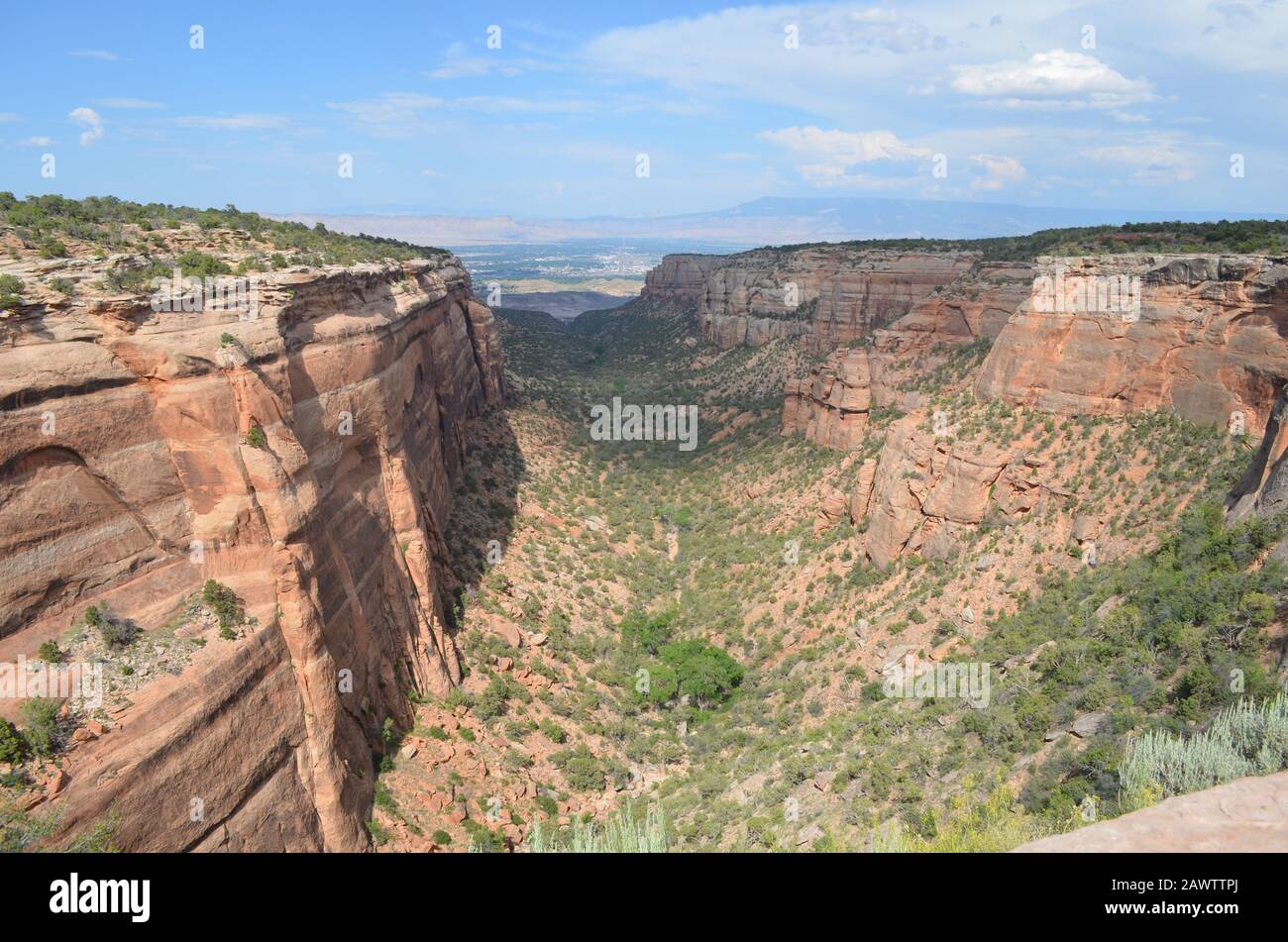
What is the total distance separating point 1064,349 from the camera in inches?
1217

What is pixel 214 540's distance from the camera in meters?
17.5

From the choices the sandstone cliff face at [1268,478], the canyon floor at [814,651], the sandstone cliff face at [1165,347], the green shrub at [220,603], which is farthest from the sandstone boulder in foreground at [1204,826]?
the sandstone cliff face at [1165,347]

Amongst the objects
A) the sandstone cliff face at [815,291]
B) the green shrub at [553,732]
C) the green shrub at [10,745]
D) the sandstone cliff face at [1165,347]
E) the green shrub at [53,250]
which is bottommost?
the green shrub at [553,732]

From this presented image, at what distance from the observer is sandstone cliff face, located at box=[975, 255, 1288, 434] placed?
24766 millimetres

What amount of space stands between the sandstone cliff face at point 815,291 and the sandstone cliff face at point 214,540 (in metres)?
48.0

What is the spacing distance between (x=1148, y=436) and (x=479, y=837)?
28374 mm

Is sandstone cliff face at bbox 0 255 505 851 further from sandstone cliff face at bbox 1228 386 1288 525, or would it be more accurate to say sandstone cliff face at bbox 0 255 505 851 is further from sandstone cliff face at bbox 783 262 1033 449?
sandstone cliff face at bbox 783 262 1033 449

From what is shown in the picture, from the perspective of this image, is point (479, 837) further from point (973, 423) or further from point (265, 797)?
point (973, 423)

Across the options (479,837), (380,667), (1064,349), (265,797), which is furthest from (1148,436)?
(265,797)

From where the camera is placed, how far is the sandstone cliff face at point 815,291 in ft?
195

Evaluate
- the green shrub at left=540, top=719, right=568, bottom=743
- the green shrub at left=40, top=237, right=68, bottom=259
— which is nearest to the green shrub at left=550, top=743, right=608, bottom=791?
the green shrub at left=540, top=719, right=568, bottom=743

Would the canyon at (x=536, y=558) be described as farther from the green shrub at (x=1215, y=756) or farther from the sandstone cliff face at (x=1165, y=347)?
the green shrub at (x=1215, y=756)

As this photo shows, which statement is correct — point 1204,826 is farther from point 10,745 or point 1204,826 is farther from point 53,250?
point 53,250

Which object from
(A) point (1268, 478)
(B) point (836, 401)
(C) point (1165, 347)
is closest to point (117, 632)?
(A) point (1268, 478)
